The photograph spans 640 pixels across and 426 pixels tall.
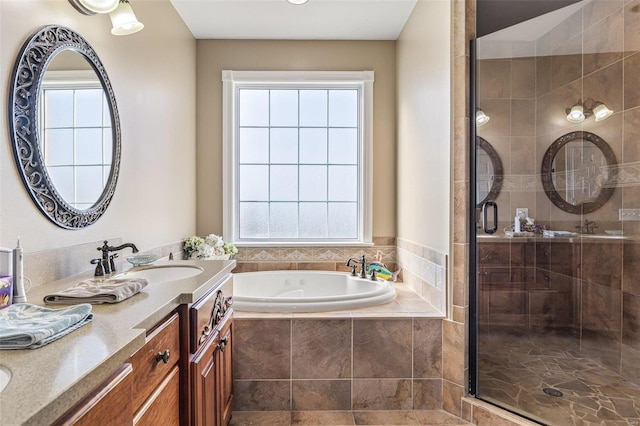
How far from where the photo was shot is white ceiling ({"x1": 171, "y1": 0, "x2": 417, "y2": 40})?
2594 millimetres

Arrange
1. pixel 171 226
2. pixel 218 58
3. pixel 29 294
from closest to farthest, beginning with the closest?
pixel 29 294, pixel 171 226, pixel 218 58

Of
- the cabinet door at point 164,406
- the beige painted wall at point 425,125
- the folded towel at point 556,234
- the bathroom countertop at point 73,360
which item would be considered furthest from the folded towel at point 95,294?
the folded towel at point 556,234

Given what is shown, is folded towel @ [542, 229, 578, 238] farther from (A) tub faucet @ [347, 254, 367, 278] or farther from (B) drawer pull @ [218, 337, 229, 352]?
(B) drawer pull @ [218, 337, 229, 352]

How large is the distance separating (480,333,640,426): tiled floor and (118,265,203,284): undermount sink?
5.33 ft

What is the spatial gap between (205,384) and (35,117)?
1151mm

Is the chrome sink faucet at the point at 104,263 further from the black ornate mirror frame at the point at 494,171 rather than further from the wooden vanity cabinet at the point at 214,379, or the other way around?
the black ornate mirror frame at the point at 494,171

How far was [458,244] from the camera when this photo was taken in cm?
199

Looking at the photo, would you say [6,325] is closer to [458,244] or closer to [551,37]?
[458,244]

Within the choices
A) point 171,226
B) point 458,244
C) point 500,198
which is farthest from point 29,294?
point 500,198

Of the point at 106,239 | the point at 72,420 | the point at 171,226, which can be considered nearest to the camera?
the point at 72,420

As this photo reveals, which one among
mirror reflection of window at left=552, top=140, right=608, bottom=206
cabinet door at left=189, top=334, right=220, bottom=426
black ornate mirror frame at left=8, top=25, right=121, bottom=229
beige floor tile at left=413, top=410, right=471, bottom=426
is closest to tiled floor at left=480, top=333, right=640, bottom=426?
beige floor tile at left=413, top=410, right=471, bottom=426

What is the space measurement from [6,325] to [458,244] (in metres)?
1.92

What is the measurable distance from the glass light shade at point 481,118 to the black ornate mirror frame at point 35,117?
1.99 m

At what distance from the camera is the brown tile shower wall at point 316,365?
199 cm
